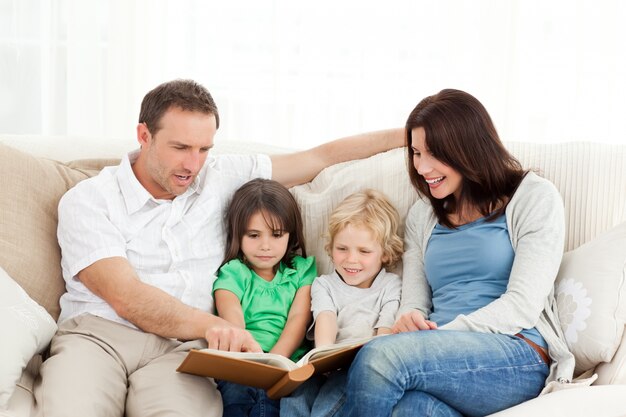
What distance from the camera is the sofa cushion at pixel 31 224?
2256mm

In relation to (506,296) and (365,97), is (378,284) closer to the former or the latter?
(506,296)

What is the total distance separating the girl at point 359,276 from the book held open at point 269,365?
0.27 meters

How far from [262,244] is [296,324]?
239mm

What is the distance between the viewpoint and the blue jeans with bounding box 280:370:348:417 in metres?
2.01

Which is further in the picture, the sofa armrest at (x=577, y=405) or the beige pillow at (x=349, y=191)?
the beige pillow at (x=349, y=191)

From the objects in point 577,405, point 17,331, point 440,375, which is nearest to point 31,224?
point 17,331

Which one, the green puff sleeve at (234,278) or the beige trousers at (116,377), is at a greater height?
the green puff sleeve at (234,278)

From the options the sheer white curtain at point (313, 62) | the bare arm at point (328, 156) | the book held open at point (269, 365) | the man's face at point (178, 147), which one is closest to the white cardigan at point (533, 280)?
the book held open at point (269, 365)

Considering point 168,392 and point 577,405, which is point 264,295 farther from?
point 577,405

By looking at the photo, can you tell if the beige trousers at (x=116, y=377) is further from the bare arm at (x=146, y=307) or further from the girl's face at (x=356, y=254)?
the girl's face at (x=356, y=254)

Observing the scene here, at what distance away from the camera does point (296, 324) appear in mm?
2326

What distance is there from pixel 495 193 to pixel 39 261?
1202 mm

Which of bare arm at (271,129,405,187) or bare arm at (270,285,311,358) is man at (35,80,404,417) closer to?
bare arm at (271,129,405,187)

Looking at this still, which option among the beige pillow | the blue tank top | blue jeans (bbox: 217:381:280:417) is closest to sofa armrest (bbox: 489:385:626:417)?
the blue tank top
